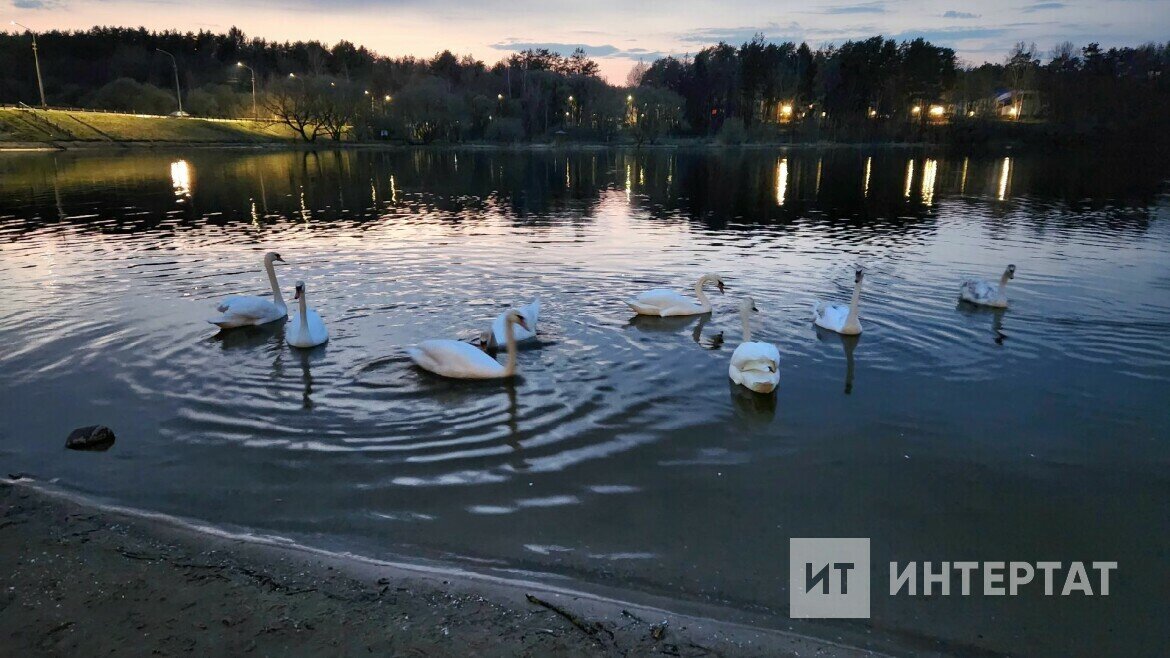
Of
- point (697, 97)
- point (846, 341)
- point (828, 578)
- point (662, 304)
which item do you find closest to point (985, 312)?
point (846, 341)

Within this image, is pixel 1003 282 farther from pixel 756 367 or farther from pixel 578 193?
pixel 578 193

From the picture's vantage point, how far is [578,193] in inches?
1571

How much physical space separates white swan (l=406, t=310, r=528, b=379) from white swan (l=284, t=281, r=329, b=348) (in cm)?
214

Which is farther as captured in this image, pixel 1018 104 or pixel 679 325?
pixel 1018 104

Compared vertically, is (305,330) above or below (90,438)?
above

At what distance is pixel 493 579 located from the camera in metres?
5.29

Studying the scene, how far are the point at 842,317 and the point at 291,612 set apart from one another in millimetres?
9797

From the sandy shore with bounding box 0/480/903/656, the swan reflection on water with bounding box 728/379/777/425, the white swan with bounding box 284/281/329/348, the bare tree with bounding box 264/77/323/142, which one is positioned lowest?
the swan reflection on water with bounding box 728/379/777/425

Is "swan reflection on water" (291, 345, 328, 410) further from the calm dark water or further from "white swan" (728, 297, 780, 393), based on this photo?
"white swan" (728, 297, 780, 393)

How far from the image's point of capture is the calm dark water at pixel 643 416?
6000 millimetres

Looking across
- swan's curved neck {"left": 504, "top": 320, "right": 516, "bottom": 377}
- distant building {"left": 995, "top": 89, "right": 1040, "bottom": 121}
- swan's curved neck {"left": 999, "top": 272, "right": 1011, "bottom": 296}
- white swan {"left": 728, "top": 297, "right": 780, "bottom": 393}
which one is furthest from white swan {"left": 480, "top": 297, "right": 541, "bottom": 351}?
distant building {"left": 995, "top": 89, "right": 1040, "bottom": 121}

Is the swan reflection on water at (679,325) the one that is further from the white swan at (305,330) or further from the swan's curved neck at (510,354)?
the white swan at (305,330)

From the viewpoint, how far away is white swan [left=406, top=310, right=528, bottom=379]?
31.6ft

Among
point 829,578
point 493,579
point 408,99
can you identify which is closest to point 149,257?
point 493,579
